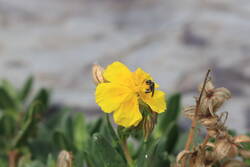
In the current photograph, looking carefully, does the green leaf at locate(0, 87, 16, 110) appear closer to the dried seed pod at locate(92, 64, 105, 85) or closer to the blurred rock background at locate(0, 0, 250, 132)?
the blurred rock background at locate(0, 0, 250, 132)

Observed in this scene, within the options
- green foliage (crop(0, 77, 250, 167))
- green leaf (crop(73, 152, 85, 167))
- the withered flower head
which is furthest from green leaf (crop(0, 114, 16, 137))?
the withered flower head

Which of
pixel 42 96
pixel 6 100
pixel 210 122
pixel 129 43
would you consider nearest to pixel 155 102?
pixel 210 122

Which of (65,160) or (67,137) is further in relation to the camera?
(67,137)

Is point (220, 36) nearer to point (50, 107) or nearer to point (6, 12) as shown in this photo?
point (50, 107)

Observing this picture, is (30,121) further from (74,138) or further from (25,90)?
(25,90)

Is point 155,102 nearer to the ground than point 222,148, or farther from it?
farther from it

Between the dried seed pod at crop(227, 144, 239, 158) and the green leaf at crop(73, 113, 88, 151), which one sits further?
the green leaf at crop(73, 113, 88, 151)

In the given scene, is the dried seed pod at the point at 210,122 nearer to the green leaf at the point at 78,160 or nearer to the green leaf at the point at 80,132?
the green leaf at the point at 78,160
